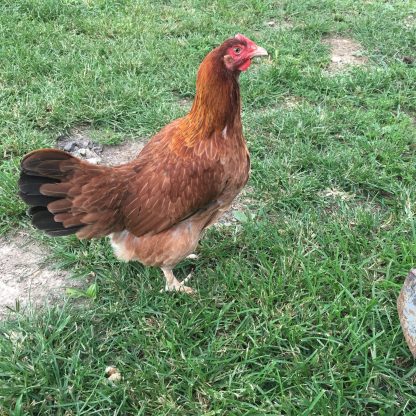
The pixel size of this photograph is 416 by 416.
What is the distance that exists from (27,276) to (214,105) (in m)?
1.61

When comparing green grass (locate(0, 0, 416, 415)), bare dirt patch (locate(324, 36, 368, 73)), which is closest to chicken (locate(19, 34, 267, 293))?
green grass (locate(0, 0, 416, 415))

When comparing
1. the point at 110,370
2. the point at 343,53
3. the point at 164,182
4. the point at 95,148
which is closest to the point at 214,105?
the point at 164,182

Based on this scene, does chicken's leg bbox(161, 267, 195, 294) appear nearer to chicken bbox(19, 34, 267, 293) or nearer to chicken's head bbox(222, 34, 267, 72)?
chicken bbox(19, 34, 267, 293)

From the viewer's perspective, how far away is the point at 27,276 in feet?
9.18

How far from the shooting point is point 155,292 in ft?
8.76

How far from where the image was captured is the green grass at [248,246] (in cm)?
214

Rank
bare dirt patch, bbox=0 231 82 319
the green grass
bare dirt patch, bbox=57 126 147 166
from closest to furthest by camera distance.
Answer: the green grass < bare dirt patch, bbox=0 231 82 319 < bare dirt patch, bbox=57 126 147 166

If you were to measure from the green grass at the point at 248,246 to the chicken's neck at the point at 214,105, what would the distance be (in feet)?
2.81

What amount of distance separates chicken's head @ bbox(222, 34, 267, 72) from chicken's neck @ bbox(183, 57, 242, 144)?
0.17 feet

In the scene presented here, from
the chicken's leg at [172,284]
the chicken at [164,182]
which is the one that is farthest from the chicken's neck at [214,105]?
the chicken's leg at [172,284]

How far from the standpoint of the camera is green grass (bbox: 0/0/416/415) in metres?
2.14

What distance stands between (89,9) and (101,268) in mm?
4261

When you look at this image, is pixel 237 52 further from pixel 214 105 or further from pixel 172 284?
pixel 172 284

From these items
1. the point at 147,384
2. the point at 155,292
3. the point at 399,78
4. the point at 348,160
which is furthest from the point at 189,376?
the point at 399,78
